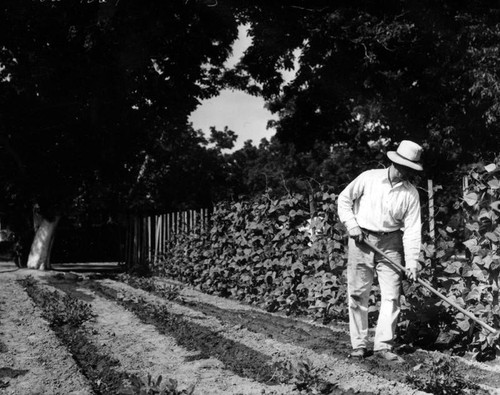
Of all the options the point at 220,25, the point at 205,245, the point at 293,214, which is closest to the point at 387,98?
the point at 220,25

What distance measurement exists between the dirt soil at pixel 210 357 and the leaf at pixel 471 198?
4.54 ft

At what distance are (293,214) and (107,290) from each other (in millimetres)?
4806

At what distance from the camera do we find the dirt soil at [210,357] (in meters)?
4.56

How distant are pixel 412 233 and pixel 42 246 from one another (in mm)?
15146

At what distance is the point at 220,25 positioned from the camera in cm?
1294

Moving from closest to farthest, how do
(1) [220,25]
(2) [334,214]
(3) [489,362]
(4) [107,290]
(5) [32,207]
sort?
(3) [489,362] < (2) [334,214] < (4) [107,290] < (1) [220,25] < (5) [32,207]

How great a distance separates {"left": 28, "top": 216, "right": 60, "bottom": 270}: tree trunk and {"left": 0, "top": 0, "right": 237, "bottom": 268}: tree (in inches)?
1.2

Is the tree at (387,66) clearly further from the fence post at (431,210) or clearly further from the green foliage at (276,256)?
the fence post at (431,210)

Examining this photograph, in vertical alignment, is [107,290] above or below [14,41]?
below

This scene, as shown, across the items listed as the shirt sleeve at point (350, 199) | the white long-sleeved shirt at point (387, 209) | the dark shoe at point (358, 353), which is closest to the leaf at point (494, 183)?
the white long-sleeved shirt at point (387, 209)

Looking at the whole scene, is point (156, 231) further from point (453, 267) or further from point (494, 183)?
point (494, 183)

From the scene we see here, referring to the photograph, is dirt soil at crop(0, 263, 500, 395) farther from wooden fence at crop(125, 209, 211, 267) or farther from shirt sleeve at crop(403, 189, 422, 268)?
wooden fence at crop(125, 209, 211, 267)

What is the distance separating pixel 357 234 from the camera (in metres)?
5.75

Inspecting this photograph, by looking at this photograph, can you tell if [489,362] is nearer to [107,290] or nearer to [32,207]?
[107,290]
